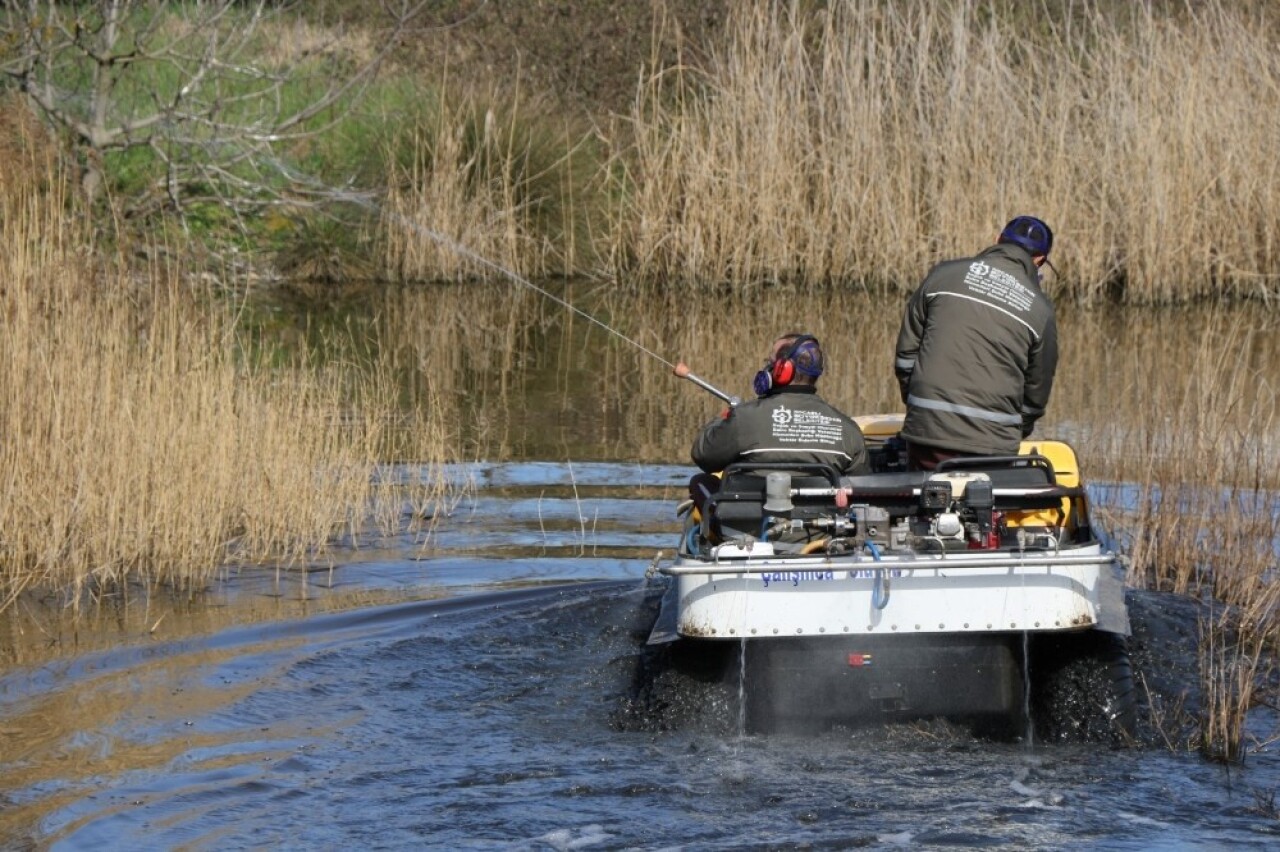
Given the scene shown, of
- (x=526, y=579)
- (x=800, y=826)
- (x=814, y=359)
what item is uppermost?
(x=814, y=359)

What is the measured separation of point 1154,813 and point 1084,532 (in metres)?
1.58

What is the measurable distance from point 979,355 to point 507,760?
278 centimetres

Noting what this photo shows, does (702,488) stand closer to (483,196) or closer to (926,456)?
(926,456)

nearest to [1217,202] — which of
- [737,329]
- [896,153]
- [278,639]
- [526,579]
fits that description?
[896,153]

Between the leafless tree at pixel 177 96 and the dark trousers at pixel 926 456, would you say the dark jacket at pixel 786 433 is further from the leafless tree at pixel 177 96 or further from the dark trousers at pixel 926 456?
the leafless tree at pixel 177 96

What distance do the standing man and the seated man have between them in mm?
581

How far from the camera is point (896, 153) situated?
19.0 metres

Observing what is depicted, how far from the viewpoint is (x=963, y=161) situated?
A: 61.0 feet

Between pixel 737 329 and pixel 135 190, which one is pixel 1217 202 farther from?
pixel 135 190

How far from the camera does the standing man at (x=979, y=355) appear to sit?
796 cm

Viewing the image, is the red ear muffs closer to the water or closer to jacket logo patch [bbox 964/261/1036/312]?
jacket logo patch [bbox 964/261/1036/312]

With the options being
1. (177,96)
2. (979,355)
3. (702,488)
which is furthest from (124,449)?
(177,96)

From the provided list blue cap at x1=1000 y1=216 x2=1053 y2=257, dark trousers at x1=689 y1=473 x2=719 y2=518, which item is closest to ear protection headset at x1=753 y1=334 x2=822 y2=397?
dark trousers at x1=689 y1=473 x2=719 y2=518

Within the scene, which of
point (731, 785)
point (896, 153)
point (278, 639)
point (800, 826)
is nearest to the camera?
point (800, 826)
